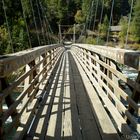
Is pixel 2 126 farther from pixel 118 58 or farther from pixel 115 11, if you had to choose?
pixel 115 11

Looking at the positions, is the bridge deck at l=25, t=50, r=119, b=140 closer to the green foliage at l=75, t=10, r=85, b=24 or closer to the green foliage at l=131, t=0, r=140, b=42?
the green foliage at l=131, t=0, r=140, b=42

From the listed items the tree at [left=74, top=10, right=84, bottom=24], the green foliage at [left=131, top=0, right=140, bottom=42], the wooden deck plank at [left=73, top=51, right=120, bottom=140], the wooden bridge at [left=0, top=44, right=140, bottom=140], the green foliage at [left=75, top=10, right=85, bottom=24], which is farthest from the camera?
the green foliage at [left=75, top=10, right=85, bottom=24]

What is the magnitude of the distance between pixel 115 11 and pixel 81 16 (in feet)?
36.1

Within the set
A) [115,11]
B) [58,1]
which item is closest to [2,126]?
[115,11]

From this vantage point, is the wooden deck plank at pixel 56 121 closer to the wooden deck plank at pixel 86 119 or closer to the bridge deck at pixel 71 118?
the bridge deck at pixel 71 118

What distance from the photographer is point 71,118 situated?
4336mm

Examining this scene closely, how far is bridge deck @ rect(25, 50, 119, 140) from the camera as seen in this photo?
3.66 meters

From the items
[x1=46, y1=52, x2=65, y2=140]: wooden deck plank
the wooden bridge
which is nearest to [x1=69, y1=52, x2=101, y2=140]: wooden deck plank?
the wooden bridge

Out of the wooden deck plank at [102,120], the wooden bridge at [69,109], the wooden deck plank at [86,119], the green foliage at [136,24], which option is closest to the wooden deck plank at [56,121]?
the wooden bridge at [69,109]

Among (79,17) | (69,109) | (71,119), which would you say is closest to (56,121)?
(71,119)

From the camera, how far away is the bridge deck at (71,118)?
3.66m

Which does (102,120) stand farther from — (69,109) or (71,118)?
(69,109)

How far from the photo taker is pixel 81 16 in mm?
81812

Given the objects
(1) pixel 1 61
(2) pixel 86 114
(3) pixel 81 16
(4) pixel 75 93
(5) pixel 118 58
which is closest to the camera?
(1) pixel 1 61
